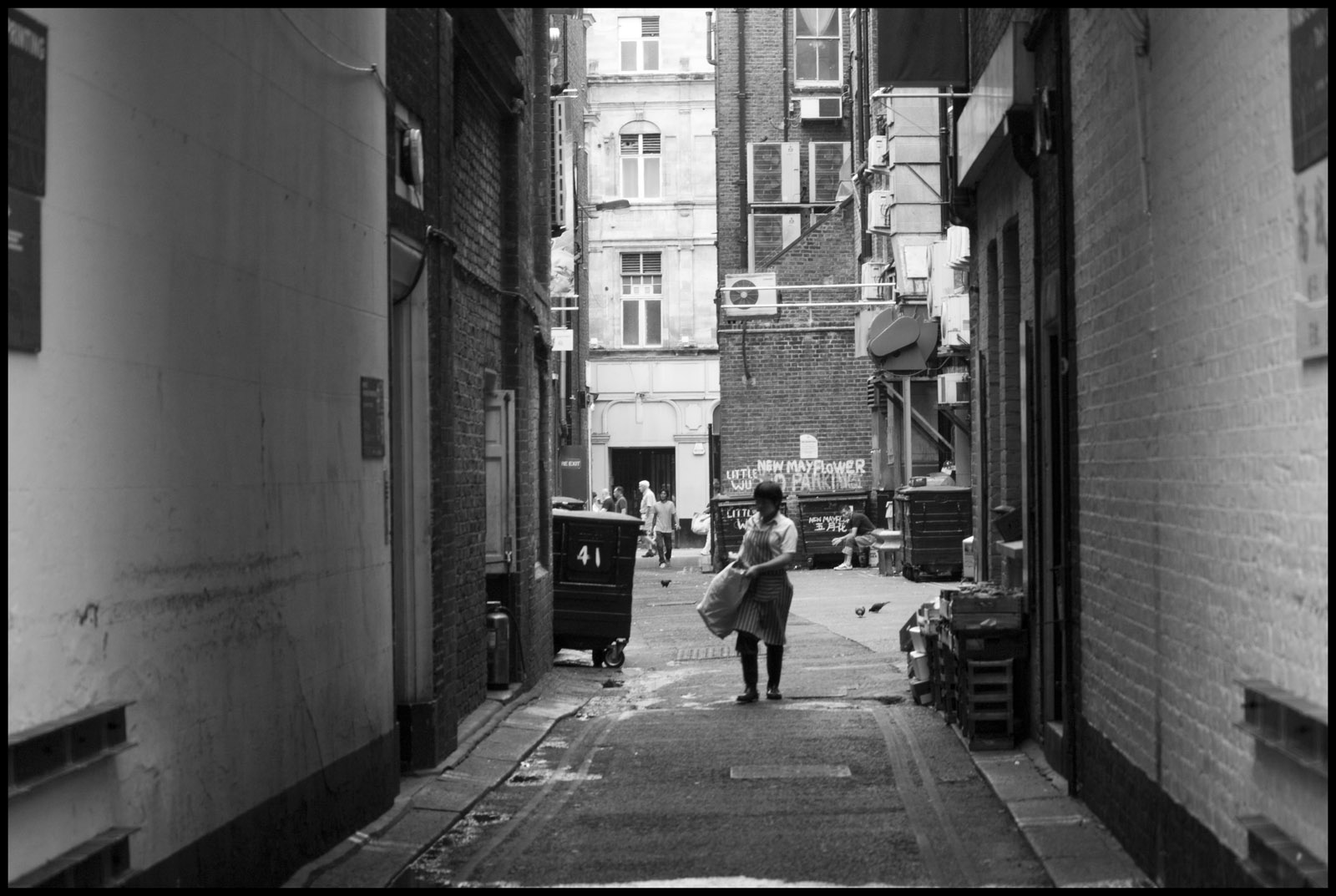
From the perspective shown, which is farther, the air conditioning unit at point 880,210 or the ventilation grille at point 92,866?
the air conditioning unit at point 880,210

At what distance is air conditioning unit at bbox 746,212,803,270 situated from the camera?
40531 millimetres

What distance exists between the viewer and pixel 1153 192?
697cm

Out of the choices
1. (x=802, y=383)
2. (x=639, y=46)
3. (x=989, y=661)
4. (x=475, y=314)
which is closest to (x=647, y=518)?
(x=802, y=383)

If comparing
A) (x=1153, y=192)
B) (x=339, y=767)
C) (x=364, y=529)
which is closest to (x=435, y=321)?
(x=364, y=529)

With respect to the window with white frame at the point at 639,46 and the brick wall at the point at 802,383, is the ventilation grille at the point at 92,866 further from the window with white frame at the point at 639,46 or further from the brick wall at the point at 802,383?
the window with white frame at the point at 639,46

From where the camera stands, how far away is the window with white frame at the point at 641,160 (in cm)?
4822

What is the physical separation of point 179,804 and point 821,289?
33.5m

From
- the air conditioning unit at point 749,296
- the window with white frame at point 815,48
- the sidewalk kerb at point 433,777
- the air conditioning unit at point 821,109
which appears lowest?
the sidewalk kerb at point 433,777

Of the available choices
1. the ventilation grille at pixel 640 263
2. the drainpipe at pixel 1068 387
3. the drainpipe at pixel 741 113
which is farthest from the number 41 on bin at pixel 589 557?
the ventilation grille at pixel 640 263

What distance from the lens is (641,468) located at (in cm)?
4791

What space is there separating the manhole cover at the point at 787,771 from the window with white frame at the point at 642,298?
37.5m

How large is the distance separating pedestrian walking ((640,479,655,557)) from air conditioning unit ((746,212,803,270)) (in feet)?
18.9

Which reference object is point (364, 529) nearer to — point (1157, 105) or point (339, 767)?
point (339, 767)

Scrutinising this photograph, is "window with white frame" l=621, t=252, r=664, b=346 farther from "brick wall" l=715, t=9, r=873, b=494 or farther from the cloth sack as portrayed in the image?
the cloth sack
